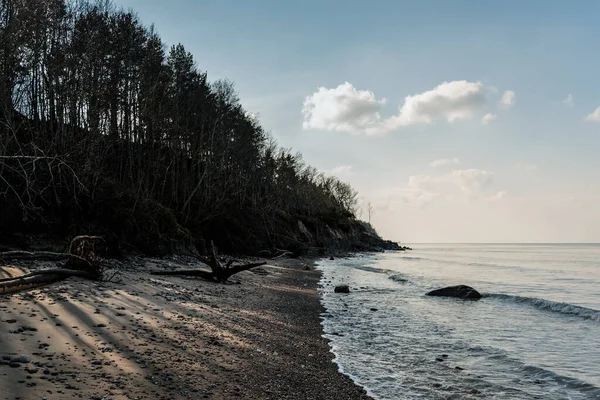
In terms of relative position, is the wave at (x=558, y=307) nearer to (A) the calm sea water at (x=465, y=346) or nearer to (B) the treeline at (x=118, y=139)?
(A) the calm sea water at (x=465, y=346)

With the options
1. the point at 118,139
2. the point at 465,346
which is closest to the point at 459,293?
the point at 465,346

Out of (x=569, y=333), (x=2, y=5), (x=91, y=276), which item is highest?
(x=2, y=5)

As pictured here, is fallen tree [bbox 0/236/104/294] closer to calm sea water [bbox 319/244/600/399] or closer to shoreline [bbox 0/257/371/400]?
shoreline [bbox 0/257/371/400]

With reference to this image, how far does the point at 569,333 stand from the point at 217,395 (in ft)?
43.1

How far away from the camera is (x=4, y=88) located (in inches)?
737

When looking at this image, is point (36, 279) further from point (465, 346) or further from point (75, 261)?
point (465, 346)

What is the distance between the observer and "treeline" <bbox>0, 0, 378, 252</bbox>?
19719 mm

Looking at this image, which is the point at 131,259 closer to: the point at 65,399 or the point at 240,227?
the point at 65,399

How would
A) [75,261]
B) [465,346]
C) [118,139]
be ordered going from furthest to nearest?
1. [118,139]
2. [75,261]
3. [465,346]

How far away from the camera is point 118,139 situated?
101ft

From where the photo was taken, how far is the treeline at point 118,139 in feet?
64.7

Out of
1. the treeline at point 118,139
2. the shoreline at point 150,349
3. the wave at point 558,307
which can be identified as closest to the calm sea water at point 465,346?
the wave at point 558,307

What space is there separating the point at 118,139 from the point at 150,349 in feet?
88.6

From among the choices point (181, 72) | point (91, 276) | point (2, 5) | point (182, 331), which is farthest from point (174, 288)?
point (181, 72)
